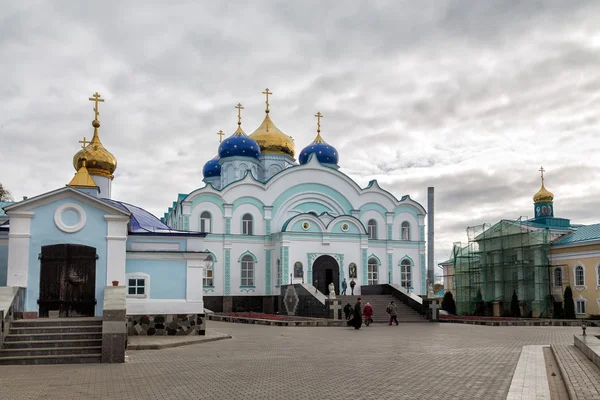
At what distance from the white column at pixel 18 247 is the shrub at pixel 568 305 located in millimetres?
27239

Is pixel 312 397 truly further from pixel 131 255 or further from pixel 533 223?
pixel 533 223

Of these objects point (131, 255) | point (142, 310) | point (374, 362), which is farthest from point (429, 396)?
point (131, 255)

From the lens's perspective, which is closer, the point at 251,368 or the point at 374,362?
the point at 251,368

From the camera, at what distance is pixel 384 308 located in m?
31.5

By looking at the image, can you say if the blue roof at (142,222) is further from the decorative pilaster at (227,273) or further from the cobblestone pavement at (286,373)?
the decorative pilaster at (227,273)

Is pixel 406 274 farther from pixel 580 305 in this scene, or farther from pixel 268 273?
pixel 580 305

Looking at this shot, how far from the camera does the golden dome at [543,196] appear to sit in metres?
45.3

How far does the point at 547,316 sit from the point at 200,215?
64.8ft

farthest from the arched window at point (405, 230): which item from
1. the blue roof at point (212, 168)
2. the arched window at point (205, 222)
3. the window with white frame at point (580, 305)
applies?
the blue roof at point (212, 168)

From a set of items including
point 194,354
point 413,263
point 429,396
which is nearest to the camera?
point 429,396

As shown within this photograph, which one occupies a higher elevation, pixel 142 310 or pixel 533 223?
pixel 533 223

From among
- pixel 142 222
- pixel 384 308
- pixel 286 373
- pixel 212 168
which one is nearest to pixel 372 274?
pixel 384 308

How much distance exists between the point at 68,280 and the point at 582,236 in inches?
1119

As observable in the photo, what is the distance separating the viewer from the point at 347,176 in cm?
4041
